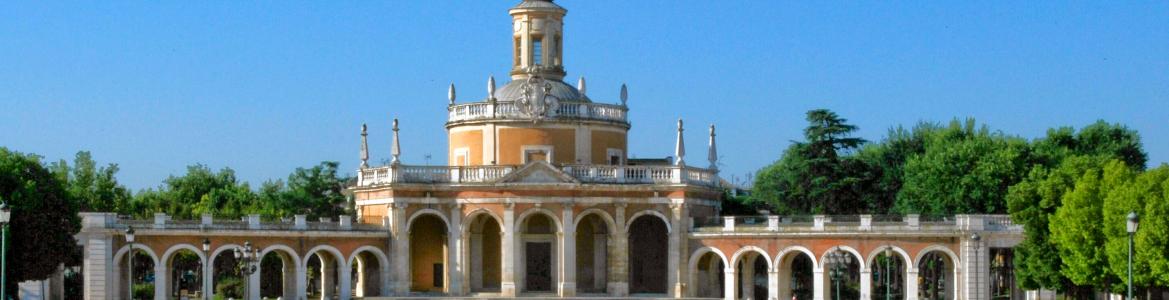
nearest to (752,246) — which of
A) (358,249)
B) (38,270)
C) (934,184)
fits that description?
(934,184)

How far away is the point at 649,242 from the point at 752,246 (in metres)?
5.77

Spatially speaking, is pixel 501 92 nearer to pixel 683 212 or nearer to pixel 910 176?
pixel 683 212

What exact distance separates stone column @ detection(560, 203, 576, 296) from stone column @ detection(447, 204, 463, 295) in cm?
381

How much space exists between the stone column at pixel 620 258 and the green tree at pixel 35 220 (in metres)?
20.3

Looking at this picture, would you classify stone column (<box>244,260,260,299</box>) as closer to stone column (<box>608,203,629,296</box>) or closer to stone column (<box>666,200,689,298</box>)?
stone column (<box>608,203,629,296</box>)

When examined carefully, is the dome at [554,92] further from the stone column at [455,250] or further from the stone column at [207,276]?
the stone column at [207,276]

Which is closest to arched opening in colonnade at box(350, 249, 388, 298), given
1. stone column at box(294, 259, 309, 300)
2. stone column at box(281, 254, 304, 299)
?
stone column at box(281, 254, 304, 299)

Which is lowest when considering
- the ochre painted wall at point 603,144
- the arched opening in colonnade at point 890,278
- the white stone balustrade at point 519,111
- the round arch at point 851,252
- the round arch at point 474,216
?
the arched opening in colonnade at point 890,278

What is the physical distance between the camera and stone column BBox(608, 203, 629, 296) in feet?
265

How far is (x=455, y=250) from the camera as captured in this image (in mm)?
80812

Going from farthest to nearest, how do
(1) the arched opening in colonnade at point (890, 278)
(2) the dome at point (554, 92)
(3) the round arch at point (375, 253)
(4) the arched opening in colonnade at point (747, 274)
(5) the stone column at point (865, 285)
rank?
1. (1) the arched opening in colonnade at point (890, 278)
2. (2) the dome at point (554, 92)
3. (3) the round arch at point (375, 253)
4. (4) the arched opening in colonnade at point (747, 274)
5. (5) the stone column at point (865, 285)

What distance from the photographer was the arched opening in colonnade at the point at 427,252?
82.6m

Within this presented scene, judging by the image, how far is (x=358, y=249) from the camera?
264 ft

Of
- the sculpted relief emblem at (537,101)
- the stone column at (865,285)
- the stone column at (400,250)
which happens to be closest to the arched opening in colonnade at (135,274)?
the stone column at (400,250)
